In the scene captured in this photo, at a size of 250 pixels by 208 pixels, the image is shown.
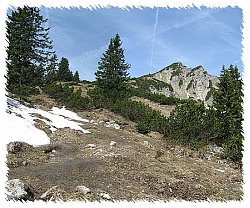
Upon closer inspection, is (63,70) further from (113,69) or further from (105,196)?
(105,196)

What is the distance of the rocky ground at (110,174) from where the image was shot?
17.4 feet

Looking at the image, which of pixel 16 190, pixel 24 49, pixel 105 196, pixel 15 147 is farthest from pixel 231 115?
pixel 24 49

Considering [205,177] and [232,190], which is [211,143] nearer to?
[205,177]

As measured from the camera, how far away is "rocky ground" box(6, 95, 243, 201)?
531 centimetres

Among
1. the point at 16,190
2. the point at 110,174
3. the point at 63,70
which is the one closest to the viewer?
the point at 16,190

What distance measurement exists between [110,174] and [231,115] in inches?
381

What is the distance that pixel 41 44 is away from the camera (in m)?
26.1

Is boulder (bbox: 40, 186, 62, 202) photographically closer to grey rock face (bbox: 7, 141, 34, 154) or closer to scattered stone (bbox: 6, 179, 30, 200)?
scattered stone (bbox: 6, 179, 30, 200)

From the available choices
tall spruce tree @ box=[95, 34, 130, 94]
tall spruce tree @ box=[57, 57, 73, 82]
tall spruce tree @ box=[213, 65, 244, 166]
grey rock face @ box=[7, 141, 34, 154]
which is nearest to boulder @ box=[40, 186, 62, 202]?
grey rock face @ box=[7, 141, 34, 154]

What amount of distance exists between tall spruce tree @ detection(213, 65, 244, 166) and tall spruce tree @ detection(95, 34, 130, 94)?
14109 millimetres

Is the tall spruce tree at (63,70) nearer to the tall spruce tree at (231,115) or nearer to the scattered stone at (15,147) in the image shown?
the tall spruce tree at (231,115)

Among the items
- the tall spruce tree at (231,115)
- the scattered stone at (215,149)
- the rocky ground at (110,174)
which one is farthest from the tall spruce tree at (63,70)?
the scattered stone at (215,149)

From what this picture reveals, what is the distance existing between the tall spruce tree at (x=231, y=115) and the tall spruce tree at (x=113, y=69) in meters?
14.1

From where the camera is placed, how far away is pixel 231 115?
13.3m
